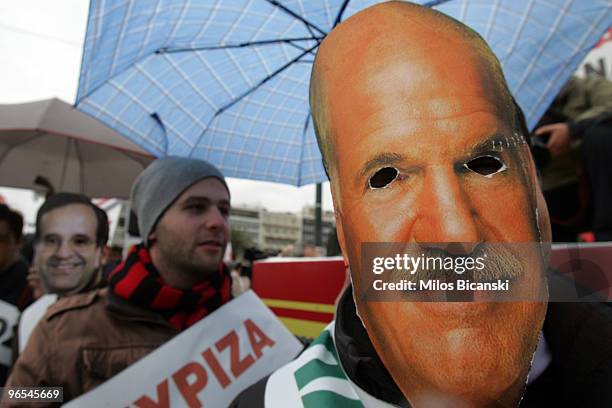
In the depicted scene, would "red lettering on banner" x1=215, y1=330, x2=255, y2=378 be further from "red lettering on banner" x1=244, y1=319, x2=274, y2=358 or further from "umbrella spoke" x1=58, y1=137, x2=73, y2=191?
"umbrella spoke" x1=58, y1=137, x2=73, y2=191

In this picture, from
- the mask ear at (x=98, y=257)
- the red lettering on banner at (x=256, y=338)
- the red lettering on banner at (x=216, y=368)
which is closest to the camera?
the red lettering on banner at (x=216, y=368)

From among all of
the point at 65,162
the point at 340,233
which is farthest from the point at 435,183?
the point at 65,162

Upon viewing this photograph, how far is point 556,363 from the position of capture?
628 millimetres

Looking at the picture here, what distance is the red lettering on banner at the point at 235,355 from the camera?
1378mm

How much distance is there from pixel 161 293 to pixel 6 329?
0.61 m

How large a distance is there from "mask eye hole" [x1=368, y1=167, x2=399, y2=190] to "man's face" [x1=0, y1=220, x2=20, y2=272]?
2.05m

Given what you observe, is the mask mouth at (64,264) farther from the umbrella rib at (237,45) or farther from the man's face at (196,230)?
the umbrella rib at (237,45)

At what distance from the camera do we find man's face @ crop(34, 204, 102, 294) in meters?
1.76

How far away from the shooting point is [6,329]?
1591 mm

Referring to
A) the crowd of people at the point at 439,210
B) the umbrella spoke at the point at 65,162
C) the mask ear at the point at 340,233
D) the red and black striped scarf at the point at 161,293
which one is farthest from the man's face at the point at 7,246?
the mask ear at the point at 340,233

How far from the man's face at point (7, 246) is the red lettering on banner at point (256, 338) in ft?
4.14

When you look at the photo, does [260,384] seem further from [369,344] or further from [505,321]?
[505,321]
